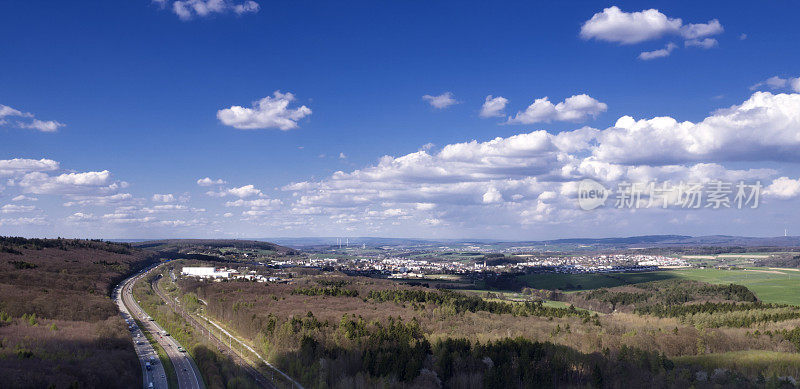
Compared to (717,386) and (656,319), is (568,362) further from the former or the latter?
(656,319)

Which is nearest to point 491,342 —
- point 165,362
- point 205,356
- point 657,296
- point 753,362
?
point 753,362

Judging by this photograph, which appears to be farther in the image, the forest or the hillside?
the forest

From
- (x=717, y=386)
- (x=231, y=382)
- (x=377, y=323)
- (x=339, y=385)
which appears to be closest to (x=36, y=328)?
(x=231, y=382)

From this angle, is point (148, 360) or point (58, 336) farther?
point (148, 360)

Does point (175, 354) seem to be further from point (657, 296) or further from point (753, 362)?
point (657, 296)

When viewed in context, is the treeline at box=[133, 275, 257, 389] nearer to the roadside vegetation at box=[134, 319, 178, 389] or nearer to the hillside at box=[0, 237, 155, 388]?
the roadside vegetation at box=[134, 319, 178, 389]

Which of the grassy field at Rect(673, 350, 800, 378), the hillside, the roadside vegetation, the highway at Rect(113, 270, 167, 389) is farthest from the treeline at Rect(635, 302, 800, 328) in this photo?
the hillside
